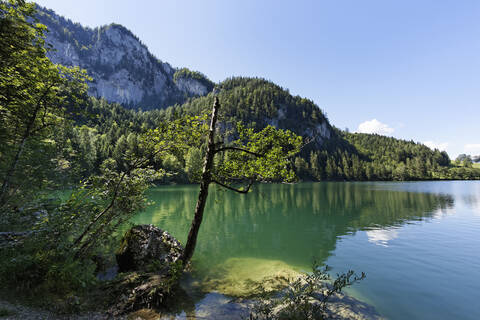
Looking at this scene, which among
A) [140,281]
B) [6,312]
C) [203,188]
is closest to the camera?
[6,312]

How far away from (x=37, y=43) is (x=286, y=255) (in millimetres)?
19123

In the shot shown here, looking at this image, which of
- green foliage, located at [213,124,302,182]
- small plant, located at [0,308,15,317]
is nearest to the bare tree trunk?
green foliage, located at [213,124,302,182]

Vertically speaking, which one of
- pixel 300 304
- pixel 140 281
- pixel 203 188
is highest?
pixel 203 188

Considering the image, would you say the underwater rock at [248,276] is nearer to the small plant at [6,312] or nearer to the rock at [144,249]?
the rock at [144,249]

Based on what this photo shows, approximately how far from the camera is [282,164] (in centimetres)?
814

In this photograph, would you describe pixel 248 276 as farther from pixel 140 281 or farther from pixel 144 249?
pixel 140 281

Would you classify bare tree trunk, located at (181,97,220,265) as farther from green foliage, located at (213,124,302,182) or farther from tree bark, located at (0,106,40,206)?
tree bark, located at (0,106,40,206)

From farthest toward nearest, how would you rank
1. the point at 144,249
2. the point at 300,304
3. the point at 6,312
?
the point at 144,249 → the point at 300,304 → the point at 6,312

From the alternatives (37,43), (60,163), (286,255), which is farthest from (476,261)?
(37,43)

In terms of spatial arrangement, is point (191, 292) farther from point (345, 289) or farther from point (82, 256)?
point (345, 289)

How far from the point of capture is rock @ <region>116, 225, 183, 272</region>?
12000 mm

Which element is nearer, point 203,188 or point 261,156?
point 261,156

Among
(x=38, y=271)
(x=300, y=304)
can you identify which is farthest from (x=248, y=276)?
(x=38, y=271)

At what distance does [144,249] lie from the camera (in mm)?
12398
